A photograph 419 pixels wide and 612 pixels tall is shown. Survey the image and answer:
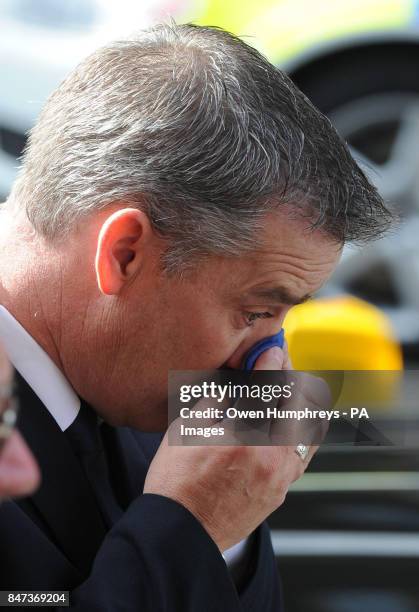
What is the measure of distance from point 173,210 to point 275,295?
26 cm

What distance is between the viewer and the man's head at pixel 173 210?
1.97 metres

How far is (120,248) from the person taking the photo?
1.96 metres

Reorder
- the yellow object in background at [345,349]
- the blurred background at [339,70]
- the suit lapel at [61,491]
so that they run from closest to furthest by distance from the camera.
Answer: the suit lapel at [61,491] → the yellow object in background at [345,349] → the blurred background at [339,70]

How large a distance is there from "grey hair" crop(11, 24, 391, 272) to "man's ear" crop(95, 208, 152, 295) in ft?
0.10

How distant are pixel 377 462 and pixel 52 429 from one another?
227cm

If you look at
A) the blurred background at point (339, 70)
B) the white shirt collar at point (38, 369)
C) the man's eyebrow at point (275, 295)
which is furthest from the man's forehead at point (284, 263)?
the blurred background at point (339, 70)

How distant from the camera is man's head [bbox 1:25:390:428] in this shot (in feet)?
6.46

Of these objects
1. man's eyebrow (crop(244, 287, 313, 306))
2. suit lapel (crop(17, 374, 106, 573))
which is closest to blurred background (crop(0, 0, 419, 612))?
man's eyebrow (crop(244, 287, 313, 306))

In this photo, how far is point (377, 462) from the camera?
404 centimetres

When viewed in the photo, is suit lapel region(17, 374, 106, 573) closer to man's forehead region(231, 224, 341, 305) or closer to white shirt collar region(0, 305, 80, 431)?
white shirt collar region(0, 305, 80, 431)

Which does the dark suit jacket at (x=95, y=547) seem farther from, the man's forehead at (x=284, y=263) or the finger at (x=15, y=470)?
the finger at (x=15, y=470)

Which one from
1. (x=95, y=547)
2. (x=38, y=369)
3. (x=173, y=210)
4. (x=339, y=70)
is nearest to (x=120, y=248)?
(x=173, y=210)

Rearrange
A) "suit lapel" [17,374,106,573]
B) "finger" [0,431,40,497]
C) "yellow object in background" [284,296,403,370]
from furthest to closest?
"yellow object in background" [284,296,403,370], "suit lapel" [17,374,106,573], "finger" [0,431,40,497]

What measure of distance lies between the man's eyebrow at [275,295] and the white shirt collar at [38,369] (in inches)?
13.4
